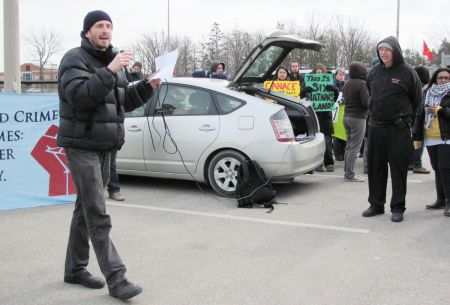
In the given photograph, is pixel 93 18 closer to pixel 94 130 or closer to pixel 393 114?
pixel 94 130

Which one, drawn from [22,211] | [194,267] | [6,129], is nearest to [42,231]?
[22,211]

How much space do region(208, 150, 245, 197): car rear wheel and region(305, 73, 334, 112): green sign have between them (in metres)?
3.04

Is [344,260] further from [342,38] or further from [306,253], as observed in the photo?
[342,38]

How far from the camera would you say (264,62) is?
24.7 ft

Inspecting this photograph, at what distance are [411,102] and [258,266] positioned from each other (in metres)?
2.90

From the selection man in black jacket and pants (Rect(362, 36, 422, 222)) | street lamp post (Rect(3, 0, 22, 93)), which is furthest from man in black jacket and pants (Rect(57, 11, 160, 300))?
street lamp post (Rect(3, 0, 22, 93))

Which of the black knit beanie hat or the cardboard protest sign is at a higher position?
the black knit beanie hat

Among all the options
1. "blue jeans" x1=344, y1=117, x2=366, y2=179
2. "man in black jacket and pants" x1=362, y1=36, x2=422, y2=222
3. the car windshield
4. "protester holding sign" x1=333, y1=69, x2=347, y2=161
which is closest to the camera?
"man in black jacket and pants" x1=362, y1=36, x2=422, y2=222

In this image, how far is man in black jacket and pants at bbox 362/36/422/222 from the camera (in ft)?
19.0

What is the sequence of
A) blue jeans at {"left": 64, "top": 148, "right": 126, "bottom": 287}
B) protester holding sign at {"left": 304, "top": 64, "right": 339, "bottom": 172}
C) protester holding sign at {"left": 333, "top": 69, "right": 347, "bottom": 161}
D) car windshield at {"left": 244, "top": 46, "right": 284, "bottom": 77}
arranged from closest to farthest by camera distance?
blue jeans at {"left": 64, "top": 148, "right": 126, "bottom": 287} → car windshield at {"left": 244, "top": 46, "right": 284, "bottom": 77} → protester holding sign at {"left": 304, "top": 64, "right": 339, "bottom": 172} → protester holding sign at {"left": 333, "top": 69, "right": 347, "bottom": 161}

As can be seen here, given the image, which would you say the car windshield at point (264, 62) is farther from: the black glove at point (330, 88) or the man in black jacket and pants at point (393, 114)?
the black glove at point (330, 88)

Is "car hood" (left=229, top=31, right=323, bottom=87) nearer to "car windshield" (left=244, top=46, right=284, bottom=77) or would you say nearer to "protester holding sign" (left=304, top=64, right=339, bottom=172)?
"car windshield" (left=244, top=46, right=284, bottom=77)

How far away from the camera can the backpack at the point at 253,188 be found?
255 inches

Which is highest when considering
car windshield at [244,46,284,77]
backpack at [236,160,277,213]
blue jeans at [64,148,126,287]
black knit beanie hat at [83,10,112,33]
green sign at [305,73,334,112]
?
black knit beanie hat at [83,10,112,33]
